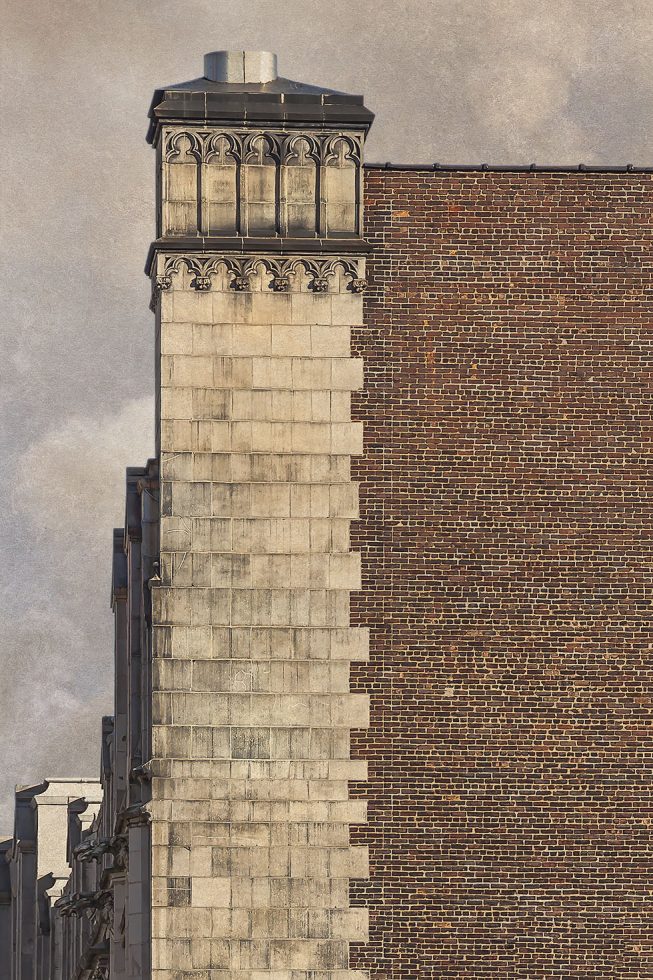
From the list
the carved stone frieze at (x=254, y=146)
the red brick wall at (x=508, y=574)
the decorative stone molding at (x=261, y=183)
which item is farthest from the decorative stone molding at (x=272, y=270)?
the carved stone frieze at (x=254, y=146)

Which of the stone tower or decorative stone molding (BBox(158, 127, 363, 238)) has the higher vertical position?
decorative stone molding (BBox(158, 127, 363, 238))

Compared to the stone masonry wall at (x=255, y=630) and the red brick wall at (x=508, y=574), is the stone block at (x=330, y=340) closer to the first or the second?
the stone masonry wall at (x=255, y=630)

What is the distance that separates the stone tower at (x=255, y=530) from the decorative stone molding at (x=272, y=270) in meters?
0.03

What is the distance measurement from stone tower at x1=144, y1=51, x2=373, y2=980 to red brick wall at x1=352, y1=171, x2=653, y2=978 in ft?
1.65

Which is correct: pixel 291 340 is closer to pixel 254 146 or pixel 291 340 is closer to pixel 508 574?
pixel 254 146

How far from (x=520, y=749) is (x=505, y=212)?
7672 millimetres

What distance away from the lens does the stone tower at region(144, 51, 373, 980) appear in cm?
3127

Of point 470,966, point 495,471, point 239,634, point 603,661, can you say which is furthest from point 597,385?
point 470,966

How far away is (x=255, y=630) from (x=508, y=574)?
3678 millimetres

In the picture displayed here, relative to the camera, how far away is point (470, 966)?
3139 centimetres

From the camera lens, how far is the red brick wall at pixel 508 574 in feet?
104

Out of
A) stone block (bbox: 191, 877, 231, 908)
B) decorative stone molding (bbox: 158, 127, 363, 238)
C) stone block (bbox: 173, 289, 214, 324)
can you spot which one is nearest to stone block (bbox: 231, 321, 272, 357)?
stone block (bbox: 173, 289, 214, 324)

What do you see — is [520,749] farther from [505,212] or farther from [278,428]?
[505,212]

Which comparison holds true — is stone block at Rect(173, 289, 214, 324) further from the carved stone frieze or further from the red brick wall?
the red brick wall
